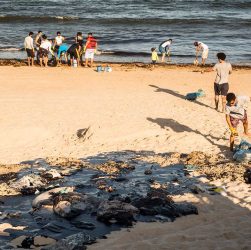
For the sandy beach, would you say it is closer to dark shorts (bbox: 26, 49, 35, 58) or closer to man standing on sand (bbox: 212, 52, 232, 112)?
man standing on sand (bbox: 212, 52, 232, 112)

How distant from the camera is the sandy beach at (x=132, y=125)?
8.31 metres

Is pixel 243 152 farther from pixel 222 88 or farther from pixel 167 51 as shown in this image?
pixel 167 51

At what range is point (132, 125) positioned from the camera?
14.2 metres

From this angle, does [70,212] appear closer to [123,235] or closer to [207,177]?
[123,235]

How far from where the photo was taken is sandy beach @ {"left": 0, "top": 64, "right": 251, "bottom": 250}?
8312 millimetres

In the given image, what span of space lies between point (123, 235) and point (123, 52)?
20.6m

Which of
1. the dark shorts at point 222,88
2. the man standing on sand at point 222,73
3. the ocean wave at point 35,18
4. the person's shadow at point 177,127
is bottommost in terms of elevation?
the person's shadow at point 177,127

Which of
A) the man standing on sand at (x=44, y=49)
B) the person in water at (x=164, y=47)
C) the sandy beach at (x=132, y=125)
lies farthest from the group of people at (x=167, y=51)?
the man standing on sand at (x=44, y=49)

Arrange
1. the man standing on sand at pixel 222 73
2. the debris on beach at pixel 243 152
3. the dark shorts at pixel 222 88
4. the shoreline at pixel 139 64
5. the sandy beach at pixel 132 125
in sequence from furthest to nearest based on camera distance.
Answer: the shoreline at pixel 139 64
the dark shorts at pixel 222 88
the man standing on sand at pixel 222 73
the debris on beach at pixel 243 152
the sandy beach at pixel 132 125

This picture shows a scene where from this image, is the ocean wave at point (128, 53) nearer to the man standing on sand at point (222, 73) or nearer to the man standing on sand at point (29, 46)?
the man standing on sand at point (29, 46)

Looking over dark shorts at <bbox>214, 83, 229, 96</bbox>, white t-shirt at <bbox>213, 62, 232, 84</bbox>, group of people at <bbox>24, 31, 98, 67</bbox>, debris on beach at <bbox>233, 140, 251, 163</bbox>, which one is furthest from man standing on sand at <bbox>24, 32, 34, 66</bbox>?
debris on beach at <bbox>233, 140, 251, 163</bbox>

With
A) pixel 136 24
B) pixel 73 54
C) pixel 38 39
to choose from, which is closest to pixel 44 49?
pixel 38 39

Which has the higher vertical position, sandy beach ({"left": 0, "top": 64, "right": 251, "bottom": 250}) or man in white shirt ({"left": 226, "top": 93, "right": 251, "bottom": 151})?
man in white shirt ({"left": 226, "top": 93, "right": 251, "bottom": 151})

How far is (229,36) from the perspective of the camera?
33.2 m
